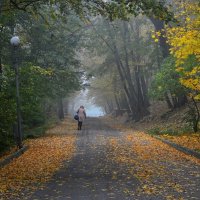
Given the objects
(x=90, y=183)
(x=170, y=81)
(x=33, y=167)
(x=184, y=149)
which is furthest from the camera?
(x=170, y=81)

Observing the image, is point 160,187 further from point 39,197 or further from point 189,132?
point 189,132

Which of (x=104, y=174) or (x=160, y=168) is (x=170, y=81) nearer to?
(x=160, y=168)

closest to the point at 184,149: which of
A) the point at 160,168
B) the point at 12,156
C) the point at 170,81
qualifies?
the point at 160,168

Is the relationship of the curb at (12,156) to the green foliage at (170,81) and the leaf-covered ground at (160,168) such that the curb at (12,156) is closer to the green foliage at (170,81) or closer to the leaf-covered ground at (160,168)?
the leaf-covered ground at (160,168)

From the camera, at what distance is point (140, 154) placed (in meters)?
15.6

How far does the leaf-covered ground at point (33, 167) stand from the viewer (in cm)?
1027

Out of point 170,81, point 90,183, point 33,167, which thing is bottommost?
point 90,183

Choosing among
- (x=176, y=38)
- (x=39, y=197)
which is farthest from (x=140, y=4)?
(x=39, y=197)

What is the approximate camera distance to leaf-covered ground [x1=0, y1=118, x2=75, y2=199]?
10266mm

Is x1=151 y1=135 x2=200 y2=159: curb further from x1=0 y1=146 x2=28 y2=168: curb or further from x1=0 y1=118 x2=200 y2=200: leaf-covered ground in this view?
x1=0 y1=146 x2=28 y2=168: curb

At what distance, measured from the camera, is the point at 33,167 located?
44.9ft

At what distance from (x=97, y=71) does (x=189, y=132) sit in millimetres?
20774

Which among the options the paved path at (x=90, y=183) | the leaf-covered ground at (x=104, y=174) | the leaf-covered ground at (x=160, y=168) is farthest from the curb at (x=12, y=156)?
the leaf-covered ground at (x=160, y=168)

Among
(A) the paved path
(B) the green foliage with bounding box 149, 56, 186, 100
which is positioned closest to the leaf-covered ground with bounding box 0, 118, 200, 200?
(A) the paved path
